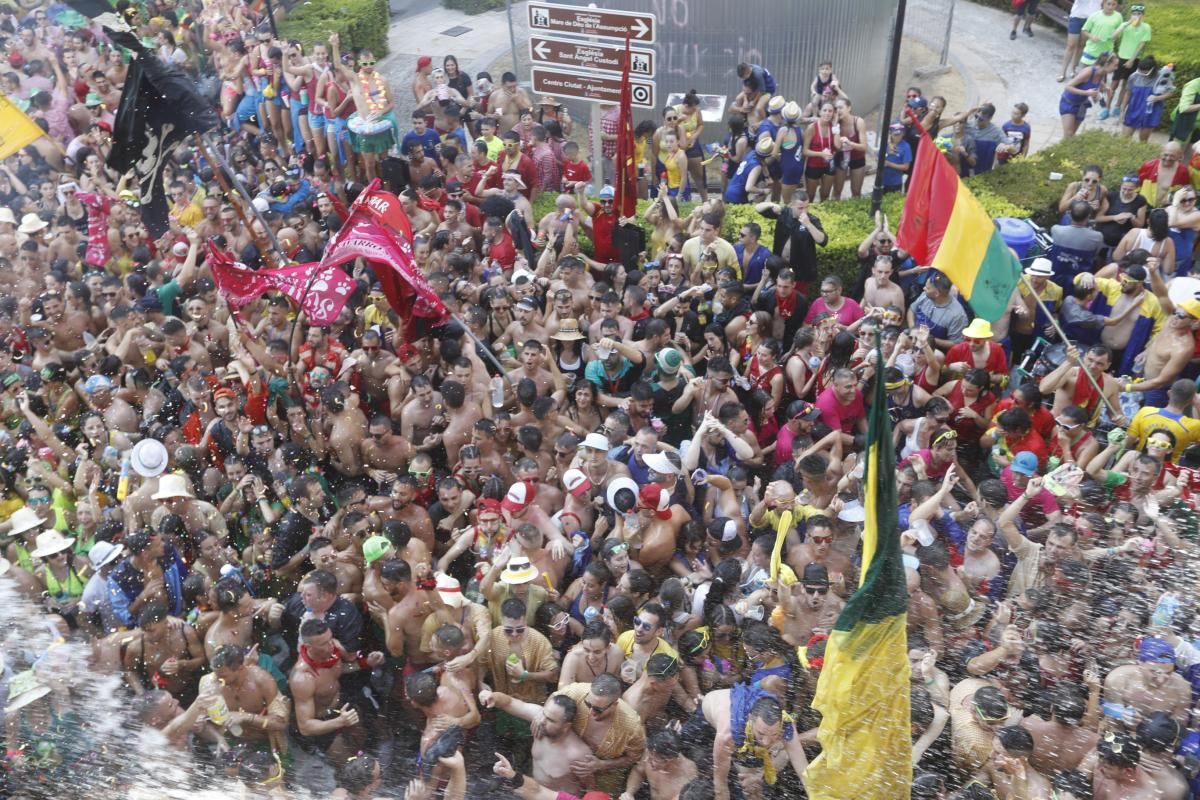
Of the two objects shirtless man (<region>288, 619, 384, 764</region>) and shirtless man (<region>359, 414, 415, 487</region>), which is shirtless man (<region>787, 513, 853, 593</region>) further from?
shirtless man (<region>359, 414, 415, 487</region>)

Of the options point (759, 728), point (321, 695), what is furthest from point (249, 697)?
point (759, 728)

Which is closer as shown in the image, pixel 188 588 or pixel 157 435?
pixel 188 588

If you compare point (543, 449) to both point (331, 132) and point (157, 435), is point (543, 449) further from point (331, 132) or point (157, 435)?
point (331, 132)

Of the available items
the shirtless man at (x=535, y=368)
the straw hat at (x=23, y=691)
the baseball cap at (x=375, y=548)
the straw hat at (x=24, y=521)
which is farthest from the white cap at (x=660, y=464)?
the straw hat at (x=24, y=521)

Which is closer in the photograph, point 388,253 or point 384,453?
point 384,453

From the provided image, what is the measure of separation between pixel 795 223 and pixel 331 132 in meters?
6.33

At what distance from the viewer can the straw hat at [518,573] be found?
6.10 meters

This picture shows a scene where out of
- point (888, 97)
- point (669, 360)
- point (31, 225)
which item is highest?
point (888, 97)

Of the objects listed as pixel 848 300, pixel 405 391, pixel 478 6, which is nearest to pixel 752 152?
pixel 848 300

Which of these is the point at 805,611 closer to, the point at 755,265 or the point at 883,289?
the point at 883,289

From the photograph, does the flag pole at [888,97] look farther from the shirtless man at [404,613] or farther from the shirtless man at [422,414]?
the shirtless man at [404,613]

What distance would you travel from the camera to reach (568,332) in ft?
27.6

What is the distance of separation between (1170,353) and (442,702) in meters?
5.31

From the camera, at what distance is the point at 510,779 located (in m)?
5.68
